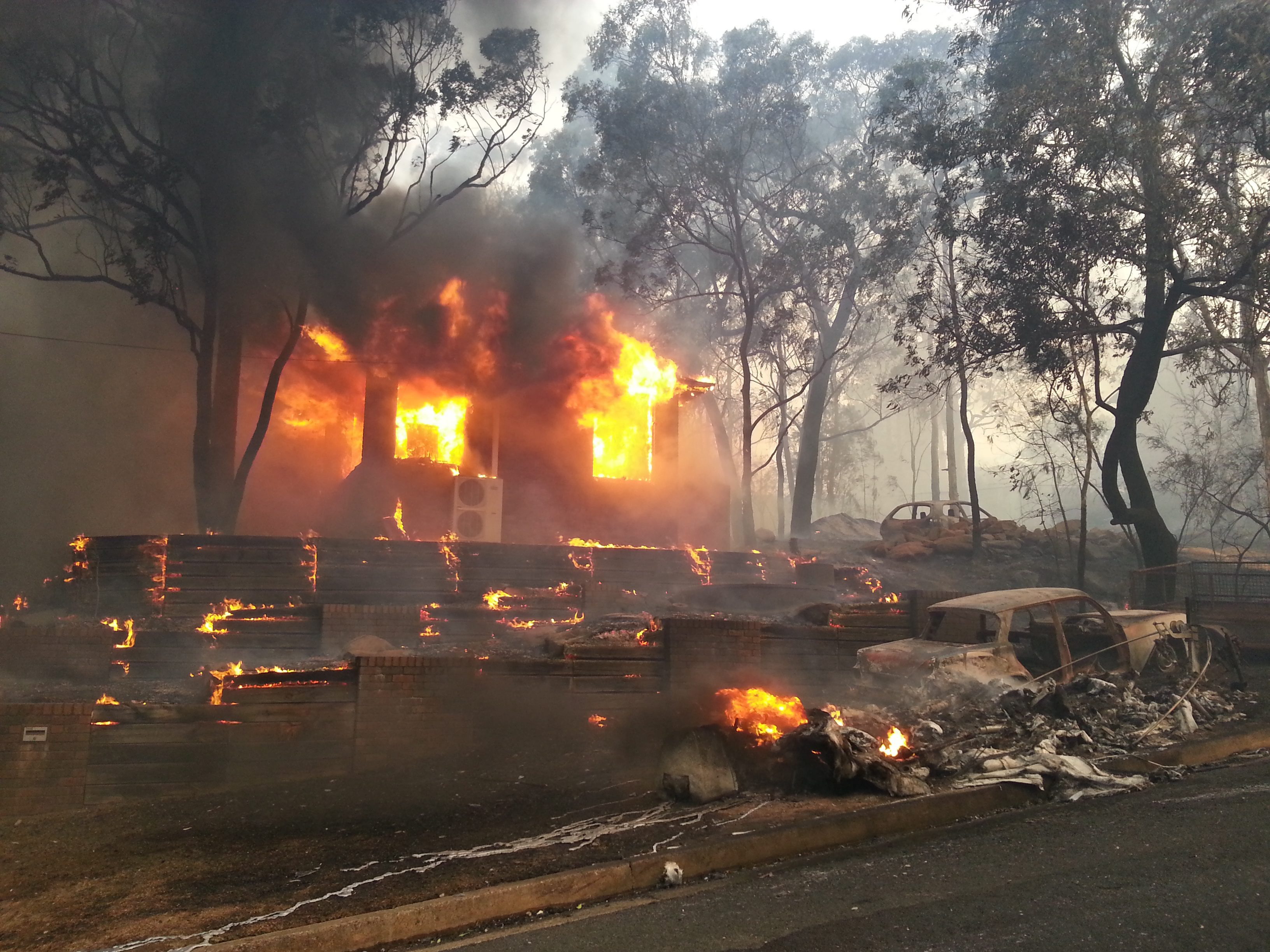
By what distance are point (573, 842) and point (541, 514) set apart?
1289cm

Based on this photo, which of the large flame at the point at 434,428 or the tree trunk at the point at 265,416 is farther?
the large flame at the point at 434,428

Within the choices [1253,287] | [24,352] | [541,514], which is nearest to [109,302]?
[24,352]

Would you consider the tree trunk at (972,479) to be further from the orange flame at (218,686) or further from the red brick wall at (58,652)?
the red brick wall at (58,652)

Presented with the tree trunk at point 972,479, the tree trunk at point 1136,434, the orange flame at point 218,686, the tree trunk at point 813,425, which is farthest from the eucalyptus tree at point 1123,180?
the orange flame at point 218,686

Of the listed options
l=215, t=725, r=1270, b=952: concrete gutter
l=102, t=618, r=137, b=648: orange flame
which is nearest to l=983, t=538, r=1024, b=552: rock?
l=215, t=725, r=1270, b=952: concrete gutter

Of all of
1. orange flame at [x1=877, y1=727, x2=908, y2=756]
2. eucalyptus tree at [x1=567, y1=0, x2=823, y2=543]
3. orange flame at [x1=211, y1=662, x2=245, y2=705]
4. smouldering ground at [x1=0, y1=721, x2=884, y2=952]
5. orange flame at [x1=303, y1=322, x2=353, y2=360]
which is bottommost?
smouldering ground at [x1=0, y1=721, x2=884, y2=952]

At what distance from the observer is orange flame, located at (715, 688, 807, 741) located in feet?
23.1

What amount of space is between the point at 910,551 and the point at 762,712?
498 inches

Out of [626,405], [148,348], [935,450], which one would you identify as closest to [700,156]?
[626,405]

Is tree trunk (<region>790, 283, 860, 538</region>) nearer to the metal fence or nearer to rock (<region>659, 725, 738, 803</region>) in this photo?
the metal fence

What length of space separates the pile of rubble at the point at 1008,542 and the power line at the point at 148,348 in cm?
1185

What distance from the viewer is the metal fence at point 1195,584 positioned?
38.9 feet

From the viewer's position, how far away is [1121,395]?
1546 cm

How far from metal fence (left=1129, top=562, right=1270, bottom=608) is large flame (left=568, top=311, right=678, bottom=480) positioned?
9.75m
